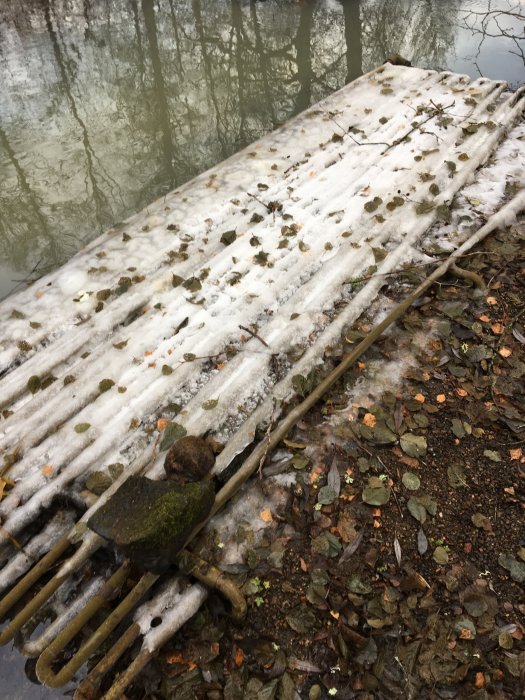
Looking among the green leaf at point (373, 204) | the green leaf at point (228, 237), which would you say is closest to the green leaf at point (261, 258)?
the green leaf at point (228, 237)

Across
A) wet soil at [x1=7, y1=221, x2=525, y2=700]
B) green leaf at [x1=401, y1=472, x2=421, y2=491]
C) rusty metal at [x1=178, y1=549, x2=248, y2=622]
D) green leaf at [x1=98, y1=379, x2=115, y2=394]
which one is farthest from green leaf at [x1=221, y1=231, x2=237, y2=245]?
rusty metal at [x1=178, y1=549, x2=248, y2=622]

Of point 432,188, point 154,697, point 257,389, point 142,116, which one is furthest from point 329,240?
point 142,116

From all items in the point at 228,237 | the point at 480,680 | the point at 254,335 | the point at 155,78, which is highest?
the point at 155,78

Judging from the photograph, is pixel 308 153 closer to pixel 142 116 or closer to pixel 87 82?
pixel 142 116

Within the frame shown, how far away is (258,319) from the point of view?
12.3ft

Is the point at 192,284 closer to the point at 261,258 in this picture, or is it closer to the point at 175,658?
the point at 261,258

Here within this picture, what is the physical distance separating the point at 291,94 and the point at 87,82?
358 centimetres

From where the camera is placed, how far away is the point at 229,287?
4027 millimetres

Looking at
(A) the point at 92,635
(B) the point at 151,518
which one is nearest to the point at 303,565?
(B) the point at 151,518

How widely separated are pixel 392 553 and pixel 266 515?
2.30 feet

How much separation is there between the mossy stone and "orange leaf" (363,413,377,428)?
1123 mm

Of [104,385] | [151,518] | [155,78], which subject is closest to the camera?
[151,518]

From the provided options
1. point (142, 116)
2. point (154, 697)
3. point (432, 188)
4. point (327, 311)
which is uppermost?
point (142, 116)

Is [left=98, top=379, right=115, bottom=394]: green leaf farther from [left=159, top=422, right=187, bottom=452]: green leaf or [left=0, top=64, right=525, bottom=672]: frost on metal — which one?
[left=159, top=422, right=187, bottom=452]: green leaf
